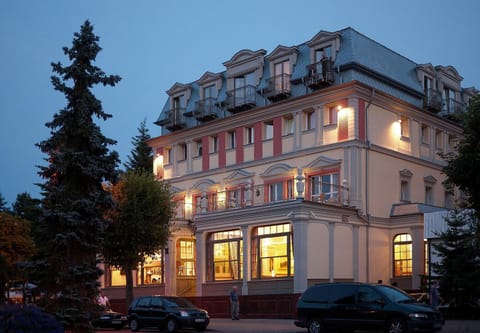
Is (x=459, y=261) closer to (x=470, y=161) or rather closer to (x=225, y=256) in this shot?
(x=470, y=161)

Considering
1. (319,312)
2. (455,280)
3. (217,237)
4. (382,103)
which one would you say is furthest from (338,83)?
(319,312)

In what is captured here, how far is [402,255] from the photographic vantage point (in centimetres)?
3928

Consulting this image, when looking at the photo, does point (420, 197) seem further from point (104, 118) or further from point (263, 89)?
point (104, 118)

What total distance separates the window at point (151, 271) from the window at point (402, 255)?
45.3 ft

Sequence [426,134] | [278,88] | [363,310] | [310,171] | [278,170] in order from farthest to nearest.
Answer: [426,134]
[278,88]
[278,170]
[310,171]
[363,310]

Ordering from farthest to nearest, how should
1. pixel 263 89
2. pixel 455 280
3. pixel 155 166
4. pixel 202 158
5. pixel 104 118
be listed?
pixel 155 166, pixel 202 158, pixel 263 89, pixel 455 280, pixel 104 118

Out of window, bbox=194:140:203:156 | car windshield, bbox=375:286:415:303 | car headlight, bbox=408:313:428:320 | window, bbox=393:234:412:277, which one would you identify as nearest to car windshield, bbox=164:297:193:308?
car windshield, bbox=375:286:415:303

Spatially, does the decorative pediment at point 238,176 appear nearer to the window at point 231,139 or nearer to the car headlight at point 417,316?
the window at point 231,139

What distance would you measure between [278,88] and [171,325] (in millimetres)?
17244

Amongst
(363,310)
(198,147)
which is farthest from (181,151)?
(363,310)

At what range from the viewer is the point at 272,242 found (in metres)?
36.3

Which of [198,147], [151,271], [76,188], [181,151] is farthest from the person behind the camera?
[181,151]

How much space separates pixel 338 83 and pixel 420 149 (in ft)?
23.5

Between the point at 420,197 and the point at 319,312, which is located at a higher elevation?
the point at 420,197
